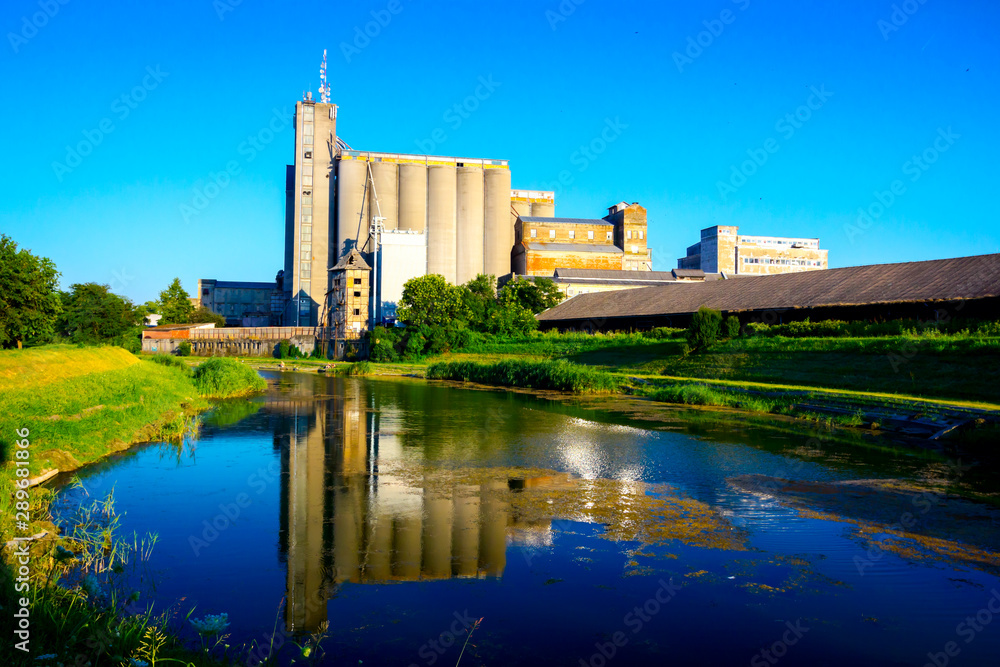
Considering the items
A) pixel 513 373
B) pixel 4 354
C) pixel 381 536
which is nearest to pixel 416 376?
pixel 513 373

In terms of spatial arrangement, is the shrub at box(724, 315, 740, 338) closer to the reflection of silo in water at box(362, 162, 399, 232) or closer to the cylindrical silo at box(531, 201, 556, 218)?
the reflection of silo in water at box(362, 162, 399, 232)

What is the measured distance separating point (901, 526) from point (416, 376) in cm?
3367

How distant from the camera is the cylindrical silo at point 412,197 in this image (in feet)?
246

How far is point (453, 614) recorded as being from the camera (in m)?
5.46

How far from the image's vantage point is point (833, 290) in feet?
108

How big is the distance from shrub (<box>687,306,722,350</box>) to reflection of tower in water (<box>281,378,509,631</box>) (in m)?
22.2

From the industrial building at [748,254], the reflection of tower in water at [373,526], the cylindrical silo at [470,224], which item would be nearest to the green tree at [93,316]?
the reflection of tower in water at [373,526]

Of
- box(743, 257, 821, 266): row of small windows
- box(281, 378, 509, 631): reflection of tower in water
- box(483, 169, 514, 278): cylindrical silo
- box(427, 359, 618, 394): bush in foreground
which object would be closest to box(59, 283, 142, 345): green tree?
box(427, 359, 618, 394): bush in foreground

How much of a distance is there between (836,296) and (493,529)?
29.8 metres

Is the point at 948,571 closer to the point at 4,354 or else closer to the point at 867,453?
the point at 867,453

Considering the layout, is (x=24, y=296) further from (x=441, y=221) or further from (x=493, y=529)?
(x=441, y=221)

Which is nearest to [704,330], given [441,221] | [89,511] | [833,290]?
[833,290]

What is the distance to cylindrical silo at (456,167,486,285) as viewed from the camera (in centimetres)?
7606

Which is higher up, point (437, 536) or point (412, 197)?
point (412, 197)
